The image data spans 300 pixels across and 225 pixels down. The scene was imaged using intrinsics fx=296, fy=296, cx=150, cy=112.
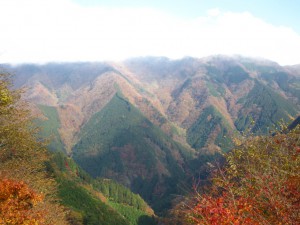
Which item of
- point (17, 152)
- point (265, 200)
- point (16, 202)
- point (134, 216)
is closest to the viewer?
point (265, 200)

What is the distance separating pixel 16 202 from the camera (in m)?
25.3

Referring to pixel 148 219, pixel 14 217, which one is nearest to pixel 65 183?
pixel 148 219

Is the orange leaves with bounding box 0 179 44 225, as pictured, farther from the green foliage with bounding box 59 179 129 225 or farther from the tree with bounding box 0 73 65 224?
the green foliage with bounding box 59 179 129 225

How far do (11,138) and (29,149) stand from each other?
128 inches

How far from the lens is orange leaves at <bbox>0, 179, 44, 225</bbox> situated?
2314 centimetres

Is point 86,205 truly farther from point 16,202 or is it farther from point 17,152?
point 16,202

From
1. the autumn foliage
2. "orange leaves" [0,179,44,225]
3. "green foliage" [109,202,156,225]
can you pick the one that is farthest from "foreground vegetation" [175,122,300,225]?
"green foliage" [109,202,156,225]

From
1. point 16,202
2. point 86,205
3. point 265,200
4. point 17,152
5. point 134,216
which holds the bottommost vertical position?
point 134,216

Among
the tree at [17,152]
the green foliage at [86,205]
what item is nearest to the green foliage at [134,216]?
the green foliage at [86,205]

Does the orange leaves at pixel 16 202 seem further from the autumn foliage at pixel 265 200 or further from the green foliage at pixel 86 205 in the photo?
the green foliage at pixel 86 205

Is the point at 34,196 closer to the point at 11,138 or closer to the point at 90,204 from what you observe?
the point at 11,138

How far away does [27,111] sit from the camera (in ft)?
115

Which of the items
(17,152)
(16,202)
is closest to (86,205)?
(17,152)

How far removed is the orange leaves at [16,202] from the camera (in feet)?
75.9
